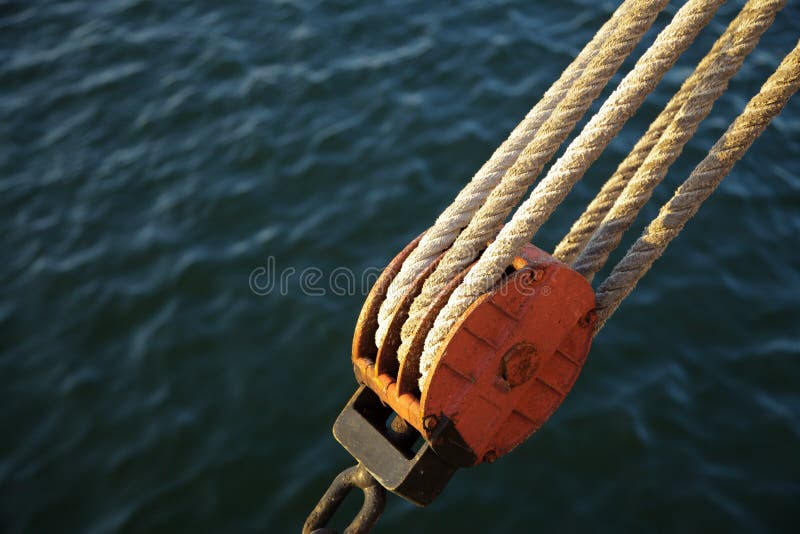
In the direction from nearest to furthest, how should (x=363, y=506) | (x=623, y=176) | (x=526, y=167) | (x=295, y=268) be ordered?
(x=526, y=167) → (x=363, y=506) → (x=623, y=176) → (x=295, y=268)

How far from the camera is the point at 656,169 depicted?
2186mm

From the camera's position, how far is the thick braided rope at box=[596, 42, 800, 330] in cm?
209

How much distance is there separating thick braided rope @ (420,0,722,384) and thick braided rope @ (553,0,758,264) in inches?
10.4

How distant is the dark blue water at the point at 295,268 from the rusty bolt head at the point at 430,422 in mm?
1575

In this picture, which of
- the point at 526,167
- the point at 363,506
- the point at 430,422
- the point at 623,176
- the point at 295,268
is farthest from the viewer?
the point at 295,268

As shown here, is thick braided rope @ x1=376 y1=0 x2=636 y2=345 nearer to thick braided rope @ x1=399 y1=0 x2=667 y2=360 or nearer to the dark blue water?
thick braided rope @ x1=399 y1=0 x2=667 y2=360

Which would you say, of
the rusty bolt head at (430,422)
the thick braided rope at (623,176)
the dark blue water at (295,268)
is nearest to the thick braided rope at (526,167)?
the rusty bolt head at (430,422)

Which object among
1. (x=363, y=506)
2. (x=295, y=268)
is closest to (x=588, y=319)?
(x=363, y=506)

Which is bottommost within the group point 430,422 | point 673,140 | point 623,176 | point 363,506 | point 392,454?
point 363,506

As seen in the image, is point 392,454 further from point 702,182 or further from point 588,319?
point 702,182

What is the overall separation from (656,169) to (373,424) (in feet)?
3.76

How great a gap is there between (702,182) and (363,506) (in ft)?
4.56

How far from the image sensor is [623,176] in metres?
2.36

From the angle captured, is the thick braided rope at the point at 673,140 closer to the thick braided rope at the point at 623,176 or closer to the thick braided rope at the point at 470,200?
the thick braided rope at the point at 623,176
